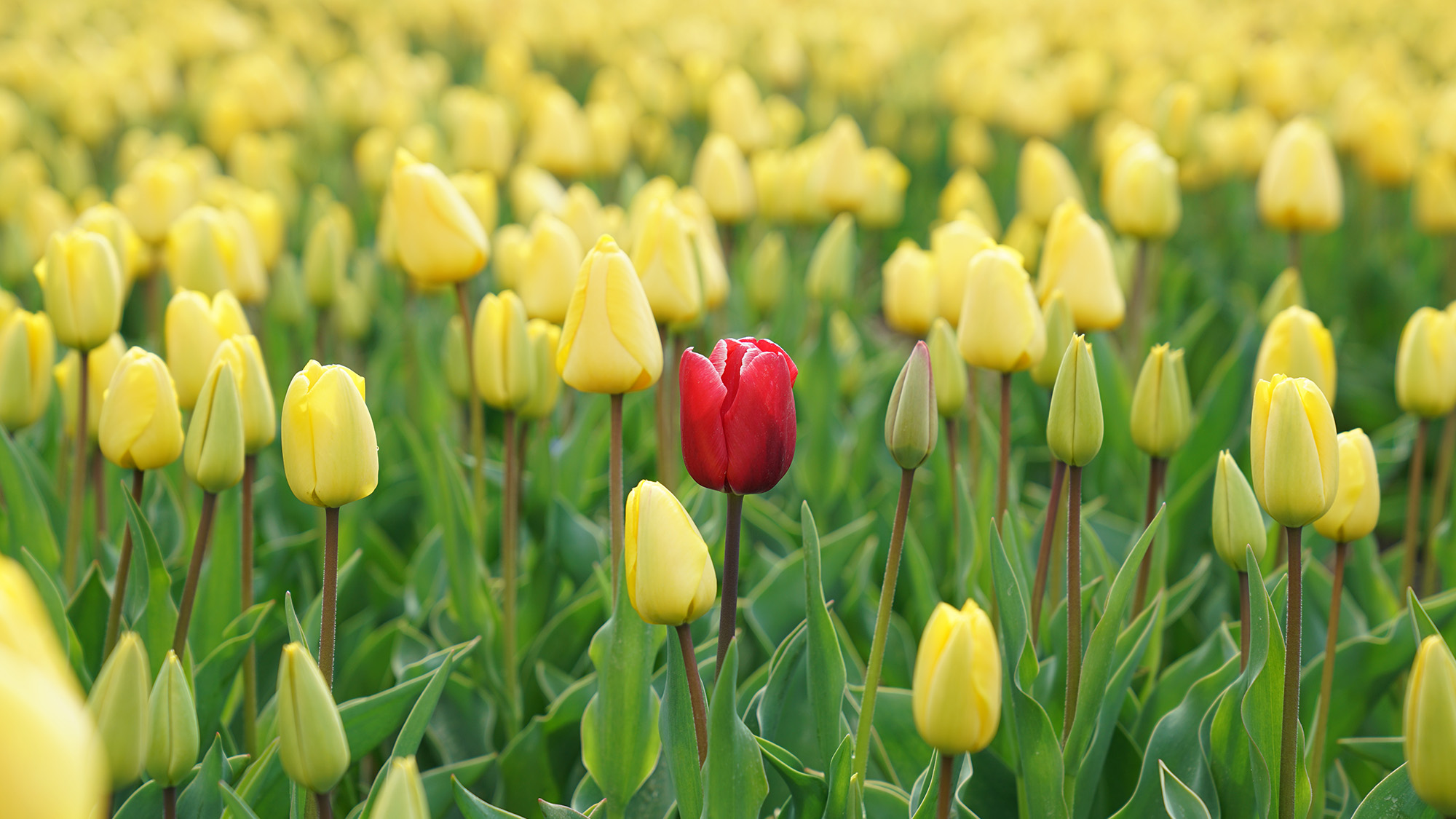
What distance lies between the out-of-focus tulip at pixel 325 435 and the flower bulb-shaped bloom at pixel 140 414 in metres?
0.33

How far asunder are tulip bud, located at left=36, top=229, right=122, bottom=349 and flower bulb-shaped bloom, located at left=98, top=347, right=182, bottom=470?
0.29 metres

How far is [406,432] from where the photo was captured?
6.51 feet

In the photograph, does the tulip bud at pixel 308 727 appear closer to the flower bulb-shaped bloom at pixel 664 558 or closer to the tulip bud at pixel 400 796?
the tulip bud at pixel 400 796

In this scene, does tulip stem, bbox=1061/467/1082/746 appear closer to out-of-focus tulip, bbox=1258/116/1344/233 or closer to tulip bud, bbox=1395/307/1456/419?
tulip bud, bbox=1395/307/1456/419

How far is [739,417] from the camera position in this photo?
115 centimetres

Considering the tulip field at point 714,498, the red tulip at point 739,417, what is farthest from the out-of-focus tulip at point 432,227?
the red tulip at point 739,417

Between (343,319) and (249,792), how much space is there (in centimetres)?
160

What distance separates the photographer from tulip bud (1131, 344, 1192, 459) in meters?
1.60

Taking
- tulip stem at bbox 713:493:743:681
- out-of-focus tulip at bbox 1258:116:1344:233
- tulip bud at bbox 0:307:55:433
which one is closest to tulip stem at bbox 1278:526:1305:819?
tulip stem at bbox 713:493:743:681

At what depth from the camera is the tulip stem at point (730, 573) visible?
4.02 feet

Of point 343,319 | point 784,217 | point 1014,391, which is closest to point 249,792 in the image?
point 343,319

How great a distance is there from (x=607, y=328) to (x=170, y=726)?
622 mm

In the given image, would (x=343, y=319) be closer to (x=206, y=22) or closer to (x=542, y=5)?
(x=206, y=22)

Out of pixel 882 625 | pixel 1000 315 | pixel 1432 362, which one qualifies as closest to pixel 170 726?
pixel 882 625
